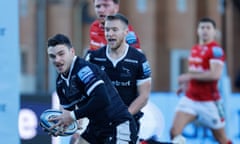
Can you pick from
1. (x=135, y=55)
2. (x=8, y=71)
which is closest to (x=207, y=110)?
(x=135, y=55)

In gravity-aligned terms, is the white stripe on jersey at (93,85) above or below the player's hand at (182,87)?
above

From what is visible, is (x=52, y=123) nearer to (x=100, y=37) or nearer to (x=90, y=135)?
(x=90, y=135)

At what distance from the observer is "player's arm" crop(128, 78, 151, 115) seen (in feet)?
24.1

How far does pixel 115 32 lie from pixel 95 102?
109 centimetres

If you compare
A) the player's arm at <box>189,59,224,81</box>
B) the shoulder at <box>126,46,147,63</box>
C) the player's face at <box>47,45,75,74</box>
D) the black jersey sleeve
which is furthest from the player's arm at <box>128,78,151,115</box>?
the player's arm at <box>189,59,224,81</box>

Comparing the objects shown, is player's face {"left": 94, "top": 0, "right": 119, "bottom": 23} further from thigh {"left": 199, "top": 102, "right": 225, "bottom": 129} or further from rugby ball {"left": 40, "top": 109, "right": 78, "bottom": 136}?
thigh {"left": 199, "top": 102, "right": 225, "bottom": 129}

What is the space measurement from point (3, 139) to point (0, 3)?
4.13ft

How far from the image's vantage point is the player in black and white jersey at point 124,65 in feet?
23.6

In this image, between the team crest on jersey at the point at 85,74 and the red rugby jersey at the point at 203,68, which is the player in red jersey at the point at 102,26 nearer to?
the team crest on jersey at the point at 85,74

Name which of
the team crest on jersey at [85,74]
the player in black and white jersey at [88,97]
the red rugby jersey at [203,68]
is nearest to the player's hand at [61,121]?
the player in black and white jersey at [88,97]

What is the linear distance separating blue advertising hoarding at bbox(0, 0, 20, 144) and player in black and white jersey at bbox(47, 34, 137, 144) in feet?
2.62

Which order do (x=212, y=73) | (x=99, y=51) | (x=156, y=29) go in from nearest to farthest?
(x=99, y=51) < (x=212, y=73) < (x=156, y=29)

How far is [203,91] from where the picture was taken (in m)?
10.8

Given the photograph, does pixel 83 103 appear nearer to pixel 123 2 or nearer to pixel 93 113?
pixel 93 113
